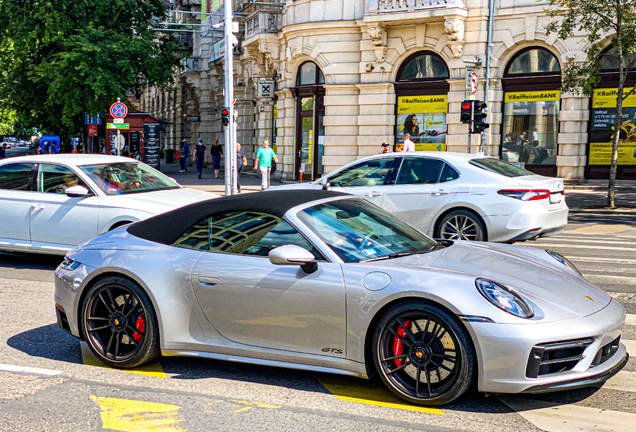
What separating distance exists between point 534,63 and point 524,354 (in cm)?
2217

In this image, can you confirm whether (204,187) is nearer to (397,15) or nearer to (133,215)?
(397,15)

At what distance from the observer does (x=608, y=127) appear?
2298 centimetres

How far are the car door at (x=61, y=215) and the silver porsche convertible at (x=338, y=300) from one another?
3792 mm

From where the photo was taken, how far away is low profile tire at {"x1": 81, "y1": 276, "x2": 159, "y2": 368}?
5.01m

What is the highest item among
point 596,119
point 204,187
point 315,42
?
point 315,42

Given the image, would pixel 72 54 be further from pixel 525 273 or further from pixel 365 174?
pixel 525 273

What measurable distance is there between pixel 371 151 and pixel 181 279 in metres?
22.4

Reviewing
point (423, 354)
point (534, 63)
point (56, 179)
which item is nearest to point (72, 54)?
point (534, 63)

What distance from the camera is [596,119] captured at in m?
23.1

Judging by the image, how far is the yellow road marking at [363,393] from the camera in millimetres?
4309

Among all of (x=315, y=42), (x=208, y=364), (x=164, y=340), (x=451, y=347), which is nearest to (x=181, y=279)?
(x=164, y=340)

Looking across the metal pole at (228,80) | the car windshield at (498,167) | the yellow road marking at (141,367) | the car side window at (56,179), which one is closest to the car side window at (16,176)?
the car side window at (56,179)

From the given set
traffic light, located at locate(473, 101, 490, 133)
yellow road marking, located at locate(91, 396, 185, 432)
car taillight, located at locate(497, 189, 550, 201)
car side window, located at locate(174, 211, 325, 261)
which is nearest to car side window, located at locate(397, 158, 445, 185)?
car taillight, located at locate(497, 189, 550, 201)

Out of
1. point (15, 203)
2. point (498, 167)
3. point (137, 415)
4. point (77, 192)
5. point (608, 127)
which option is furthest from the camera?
point (608, 127)
